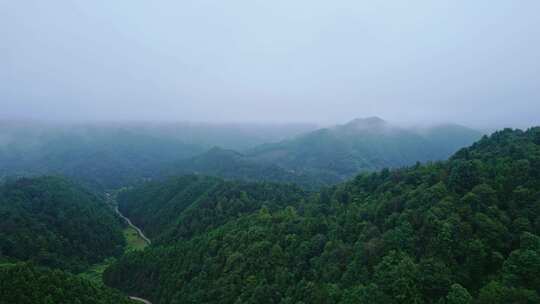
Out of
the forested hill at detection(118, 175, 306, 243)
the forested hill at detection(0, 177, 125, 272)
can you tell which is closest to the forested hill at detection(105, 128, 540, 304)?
the forested hill at detection(118, 175, 306, 243)

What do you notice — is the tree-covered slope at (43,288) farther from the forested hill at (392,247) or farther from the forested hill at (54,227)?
the forested hill at (54,227)

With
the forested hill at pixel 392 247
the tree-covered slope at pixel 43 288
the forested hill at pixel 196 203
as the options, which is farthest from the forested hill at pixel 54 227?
the tree-covered slope at pixel 43 288

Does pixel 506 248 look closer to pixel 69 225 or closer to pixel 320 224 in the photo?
pixel 320 224

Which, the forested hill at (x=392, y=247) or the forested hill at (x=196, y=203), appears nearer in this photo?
the forested hill at (x=392, y=247)

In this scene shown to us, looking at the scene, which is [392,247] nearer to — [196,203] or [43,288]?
[43,288]

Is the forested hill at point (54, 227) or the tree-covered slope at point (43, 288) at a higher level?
the tree-covered slope at point (43, 288)

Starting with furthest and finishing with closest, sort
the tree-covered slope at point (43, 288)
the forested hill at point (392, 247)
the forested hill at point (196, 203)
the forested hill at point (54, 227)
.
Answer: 1. the forested hill at point (196, 203)
2. the forested hill at point (54, 227)
3. the tree-covered slope at point (43, 288)
4. the forested hill at point (392, 247)

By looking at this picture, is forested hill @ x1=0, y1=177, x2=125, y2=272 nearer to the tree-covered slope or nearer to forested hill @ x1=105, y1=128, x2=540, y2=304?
forested hill @ x1=105, y1=128, x2=540, y2=304

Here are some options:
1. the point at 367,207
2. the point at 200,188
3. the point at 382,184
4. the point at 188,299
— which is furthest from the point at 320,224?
the point at 200,188
